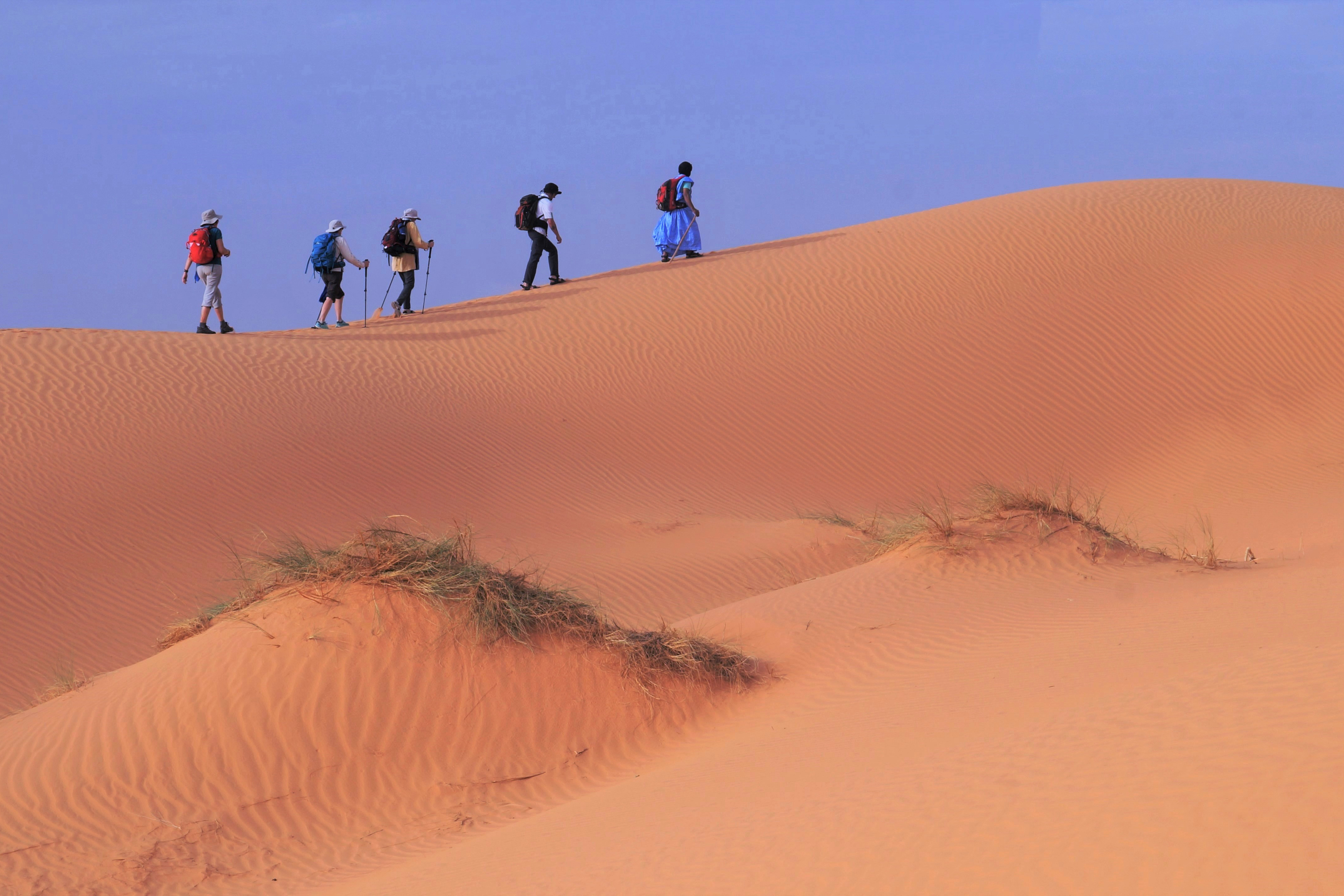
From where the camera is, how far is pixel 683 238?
73.9ft

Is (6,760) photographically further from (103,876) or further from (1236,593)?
(1236,593)

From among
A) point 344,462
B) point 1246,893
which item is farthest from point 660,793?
point 344,462

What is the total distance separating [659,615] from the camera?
10.8m

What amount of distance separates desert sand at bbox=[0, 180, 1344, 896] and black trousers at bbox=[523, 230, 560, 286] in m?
0.52

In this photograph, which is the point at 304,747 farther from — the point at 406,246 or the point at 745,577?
the point at 406,246

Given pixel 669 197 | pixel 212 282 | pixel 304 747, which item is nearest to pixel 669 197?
pixel 669 197

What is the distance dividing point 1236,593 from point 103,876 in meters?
6.98

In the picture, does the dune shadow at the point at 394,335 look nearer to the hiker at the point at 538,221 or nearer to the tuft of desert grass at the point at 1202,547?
the hiker at the point at 538,221

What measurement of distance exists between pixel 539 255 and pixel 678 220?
334cm

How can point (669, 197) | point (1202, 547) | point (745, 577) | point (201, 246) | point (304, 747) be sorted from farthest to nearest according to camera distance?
1. point (669, 197)
2. point (201, 246)
3. point (745, 577)
4. point (1202, 547)
5. point (304, 747)

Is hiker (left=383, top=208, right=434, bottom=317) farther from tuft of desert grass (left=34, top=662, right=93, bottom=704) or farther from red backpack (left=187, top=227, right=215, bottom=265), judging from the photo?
tuft of desert grass (left=34, top=662, right=93, bottom=704)

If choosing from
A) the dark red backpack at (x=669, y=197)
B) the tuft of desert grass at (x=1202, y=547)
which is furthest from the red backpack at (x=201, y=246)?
the tuft of desert grass at (x=1202, y=547)

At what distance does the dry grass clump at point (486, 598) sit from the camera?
7.25m

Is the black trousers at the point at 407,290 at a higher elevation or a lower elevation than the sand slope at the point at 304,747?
higher
